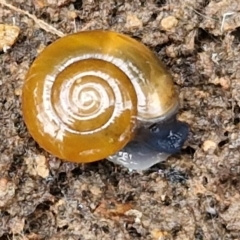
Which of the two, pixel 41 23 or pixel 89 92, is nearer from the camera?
pixel 89 92

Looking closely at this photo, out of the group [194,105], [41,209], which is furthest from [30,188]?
[194,105]

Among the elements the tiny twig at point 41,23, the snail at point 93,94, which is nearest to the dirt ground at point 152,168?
the tiny twig at point 41,23

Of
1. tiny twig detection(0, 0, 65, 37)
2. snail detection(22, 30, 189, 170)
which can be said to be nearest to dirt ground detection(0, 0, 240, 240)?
tiny twig detection(0, 0, 65, 37)

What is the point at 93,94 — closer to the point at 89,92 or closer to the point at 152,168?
the point at 89,92

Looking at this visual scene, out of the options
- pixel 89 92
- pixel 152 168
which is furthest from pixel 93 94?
pixel 152 168

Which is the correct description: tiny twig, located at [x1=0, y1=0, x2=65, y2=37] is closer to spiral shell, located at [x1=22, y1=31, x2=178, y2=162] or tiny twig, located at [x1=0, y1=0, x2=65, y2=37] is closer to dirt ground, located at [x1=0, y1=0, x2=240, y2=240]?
dirt ground, located at [x1=0, y1=0, x2=240, y2=240]

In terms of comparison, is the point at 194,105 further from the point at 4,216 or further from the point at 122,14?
the point at 4,216

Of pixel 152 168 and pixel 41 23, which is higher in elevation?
pixel 41 23
